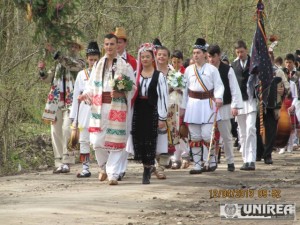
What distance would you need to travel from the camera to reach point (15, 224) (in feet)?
32.3

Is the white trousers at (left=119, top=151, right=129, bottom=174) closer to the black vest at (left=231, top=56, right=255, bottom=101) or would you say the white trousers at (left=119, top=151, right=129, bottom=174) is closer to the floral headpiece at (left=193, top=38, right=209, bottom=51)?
the floral headpiece at (left=193, top=38, right=209, bottom=51)

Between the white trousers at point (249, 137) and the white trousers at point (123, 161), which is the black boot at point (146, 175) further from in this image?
the white trousers at point (249, 137)

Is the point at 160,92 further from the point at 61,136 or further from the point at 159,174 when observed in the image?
the point at 61,136

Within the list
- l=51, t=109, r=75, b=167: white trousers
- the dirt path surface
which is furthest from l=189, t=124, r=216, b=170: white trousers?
l=51, t=109, r=75, b=167: white trousers

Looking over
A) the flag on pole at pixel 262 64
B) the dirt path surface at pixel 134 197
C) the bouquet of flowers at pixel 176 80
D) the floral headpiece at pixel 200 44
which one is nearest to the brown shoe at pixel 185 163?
the dirt path surface at pixel 134 197

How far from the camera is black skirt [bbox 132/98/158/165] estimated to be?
46.1ft

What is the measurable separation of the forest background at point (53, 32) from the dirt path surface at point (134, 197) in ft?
6.17

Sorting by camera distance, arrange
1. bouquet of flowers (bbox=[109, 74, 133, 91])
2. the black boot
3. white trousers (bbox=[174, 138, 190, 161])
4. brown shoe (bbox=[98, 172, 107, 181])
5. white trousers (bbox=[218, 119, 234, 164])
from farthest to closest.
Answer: white trousers (bbox=[174, 138, 190, 161]) → white trousers (bbox=[218, 119, 234, 164]) → brown shoe (bbox=[98, 172, 107, 181]) → the black boot → bouquet of flowers (bbox=[109, 74, 133, 91])

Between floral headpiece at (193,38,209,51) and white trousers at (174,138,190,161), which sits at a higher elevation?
floral headpiece at (193,38,209,51)

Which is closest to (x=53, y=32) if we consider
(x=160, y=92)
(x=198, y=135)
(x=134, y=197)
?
(x=160, y=92)

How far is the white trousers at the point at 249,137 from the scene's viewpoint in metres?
16.8

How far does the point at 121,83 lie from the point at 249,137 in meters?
3.97

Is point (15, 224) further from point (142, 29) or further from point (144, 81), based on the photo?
point (142, 29)

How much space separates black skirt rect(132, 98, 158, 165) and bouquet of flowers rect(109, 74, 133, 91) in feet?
1.52
